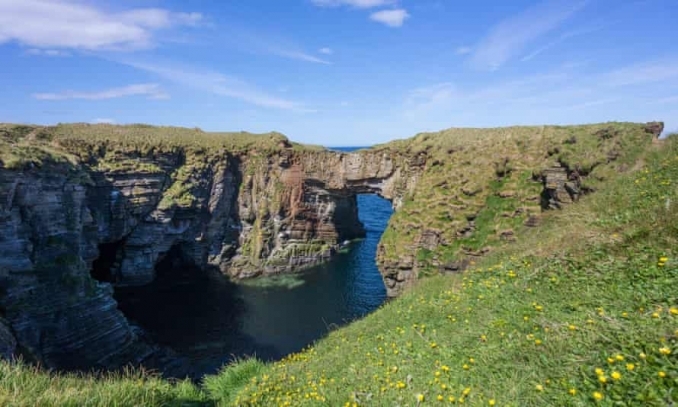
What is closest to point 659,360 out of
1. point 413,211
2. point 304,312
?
point 413,211

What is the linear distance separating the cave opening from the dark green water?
13.1ft

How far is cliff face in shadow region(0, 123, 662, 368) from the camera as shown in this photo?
94.8 ft

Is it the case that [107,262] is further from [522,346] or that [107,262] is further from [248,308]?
[522,346]

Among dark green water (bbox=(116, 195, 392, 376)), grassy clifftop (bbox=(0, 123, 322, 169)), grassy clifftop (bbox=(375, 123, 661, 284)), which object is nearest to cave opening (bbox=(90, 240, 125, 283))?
dark green water (bbox=(116, 195, 392, 376))

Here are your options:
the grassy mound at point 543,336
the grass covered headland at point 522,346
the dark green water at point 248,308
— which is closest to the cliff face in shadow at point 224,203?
the dark green water at point 248,308

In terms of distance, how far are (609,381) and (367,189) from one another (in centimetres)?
5009

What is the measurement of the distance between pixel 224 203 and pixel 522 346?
51.1 m

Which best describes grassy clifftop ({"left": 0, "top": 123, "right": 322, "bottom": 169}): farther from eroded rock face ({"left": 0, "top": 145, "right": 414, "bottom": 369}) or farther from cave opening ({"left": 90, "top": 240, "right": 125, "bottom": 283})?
cave opening ({"left": 90, "top": 240, "right": 125, "bottom": 283})

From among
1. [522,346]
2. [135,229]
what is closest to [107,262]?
[135,229]

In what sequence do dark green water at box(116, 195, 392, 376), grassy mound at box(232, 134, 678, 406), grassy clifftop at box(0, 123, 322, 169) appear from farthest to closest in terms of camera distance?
dark green water at box(116, 195, 392, 376)
grassy clifftop at box(0, 123, 322, 169)
grassy mound at box(232, 134, 678, 406)

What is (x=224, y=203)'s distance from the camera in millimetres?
54438

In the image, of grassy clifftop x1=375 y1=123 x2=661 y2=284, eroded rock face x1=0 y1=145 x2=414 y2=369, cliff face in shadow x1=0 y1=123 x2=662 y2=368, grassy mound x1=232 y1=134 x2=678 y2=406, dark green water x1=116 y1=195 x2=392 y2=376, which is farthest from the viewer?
dark green water x1=116 y1=195 x2=392 y2=376

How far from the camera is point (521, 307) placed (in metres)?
9.50

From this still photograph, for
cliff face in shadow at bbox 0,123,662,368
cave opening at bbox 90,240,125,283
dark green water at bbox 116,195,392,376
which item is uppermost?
cliff face in shadow at bbox 0,123,662,368
